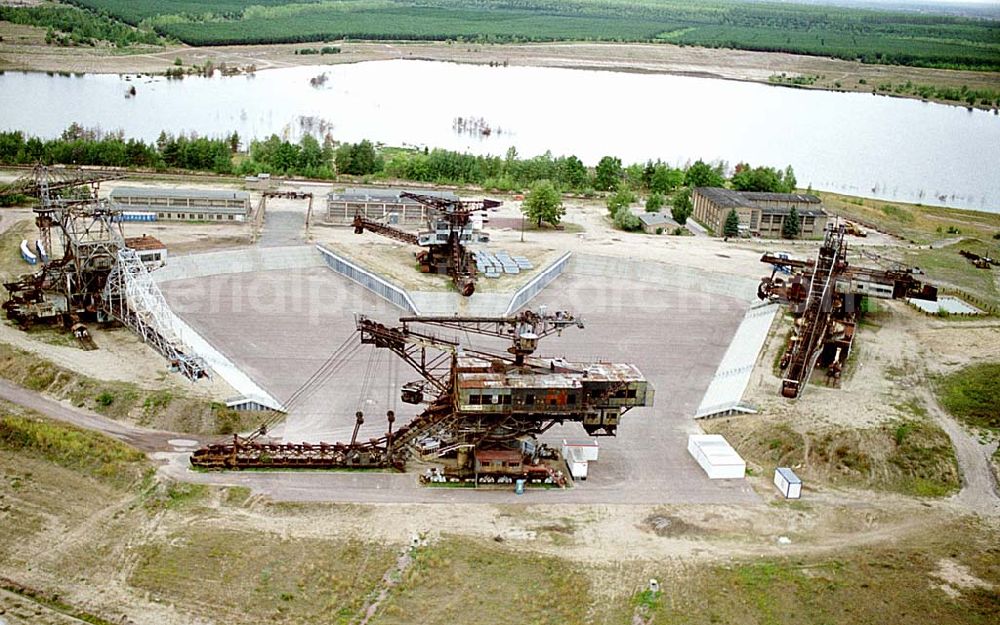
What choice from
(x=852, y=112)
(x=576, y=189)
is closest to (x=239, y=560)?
(x=576, y=189)

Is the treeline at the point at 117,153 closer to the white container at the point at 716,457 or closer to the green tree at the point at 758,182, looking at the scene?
the green tree at the point at 758,182

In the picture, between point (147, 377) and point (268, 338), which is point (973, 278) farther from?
point (147, 377)

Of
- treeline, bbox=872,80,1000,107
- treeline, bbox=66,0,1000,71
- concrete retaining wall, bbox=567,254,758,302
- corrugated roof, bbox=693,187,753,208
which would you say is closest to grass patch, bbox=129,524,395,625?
concrete retaining wall, bbox=567,254,758,302

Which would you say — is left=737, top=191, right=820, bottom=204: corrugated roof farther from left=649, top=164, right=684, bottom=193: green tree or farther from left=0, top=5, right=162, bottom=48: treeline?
left=0, top=5, right=162, bottom=48: treeline

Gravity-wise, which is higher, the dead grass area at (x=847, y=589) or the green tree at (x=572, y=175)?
the green tree at (x=572, y=175)

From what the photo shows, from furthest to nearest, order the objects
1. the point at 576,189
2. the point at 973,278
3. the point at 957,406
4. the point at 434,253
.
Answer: the point at 576,189, the point at 973,278, the point at 434,253, the point at 957,406

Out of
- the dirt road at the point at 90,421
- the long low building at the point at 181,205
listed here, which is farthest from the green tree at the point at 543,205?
the dirt road at the point at 90,421

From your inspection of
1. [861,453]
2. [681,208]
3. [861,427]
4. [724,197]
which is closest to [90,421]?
[861,453]
